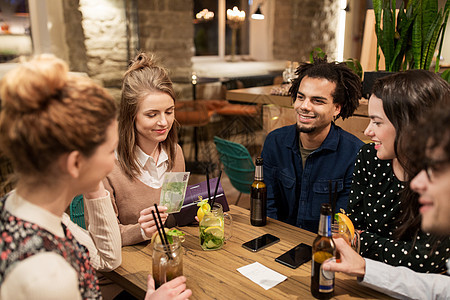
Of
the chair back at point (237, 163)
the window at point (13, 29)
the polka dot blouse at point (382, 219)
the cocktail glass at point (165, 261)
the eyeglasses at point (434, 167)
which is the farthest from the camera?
the window at point (13, 29)

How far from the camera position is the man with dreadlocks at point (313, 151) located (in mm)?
2084

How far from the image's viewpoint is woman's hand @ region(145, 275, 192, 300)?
3.69 ft

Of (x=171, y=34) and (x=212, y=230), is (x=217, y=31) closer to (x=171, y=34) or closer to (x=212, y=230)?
(x=171, y=34)

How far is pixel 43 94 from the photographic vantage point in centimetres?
87

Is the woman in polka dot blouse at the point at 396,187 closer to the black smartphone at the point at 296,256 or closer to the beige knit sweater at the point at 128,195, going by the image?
the black smartphone at the point at 296,256

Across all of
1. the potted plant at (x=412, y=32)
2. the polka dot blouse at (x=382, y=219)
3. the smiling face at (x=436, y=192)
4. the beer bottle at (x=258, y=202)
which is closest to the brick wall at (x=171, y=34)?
the potted plant at (x=412, y=32)

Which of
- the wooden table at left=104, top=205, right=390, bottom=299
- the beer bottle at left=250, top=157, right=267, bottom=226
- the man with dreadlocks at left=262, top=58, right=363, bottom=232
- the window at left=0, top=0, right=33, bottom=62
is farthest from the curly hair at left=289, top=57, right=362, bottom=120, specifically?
the window at left=0, top=0, right=33, bottom=62

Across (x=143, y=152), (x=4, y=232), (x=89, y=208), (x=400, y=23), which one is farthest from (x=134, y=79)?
(x=400, y=23)

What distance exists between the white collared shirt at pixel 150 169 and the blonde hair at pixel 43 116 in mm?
868

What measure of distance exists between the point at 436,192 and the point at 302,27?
6916 mm

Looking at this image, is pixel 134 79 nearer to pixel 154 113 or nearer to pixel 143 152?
pixel 154 113

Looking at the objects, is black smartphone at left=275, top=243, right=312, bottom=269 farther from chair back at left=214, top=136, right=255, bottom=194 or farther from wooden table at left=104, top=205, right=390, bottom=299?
chair back at left=214, top=136, right=255, bottom=194

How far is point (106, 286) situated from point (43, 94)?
1025mm

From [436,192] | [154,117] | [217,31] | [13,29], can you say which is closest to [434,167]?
[436,192]
